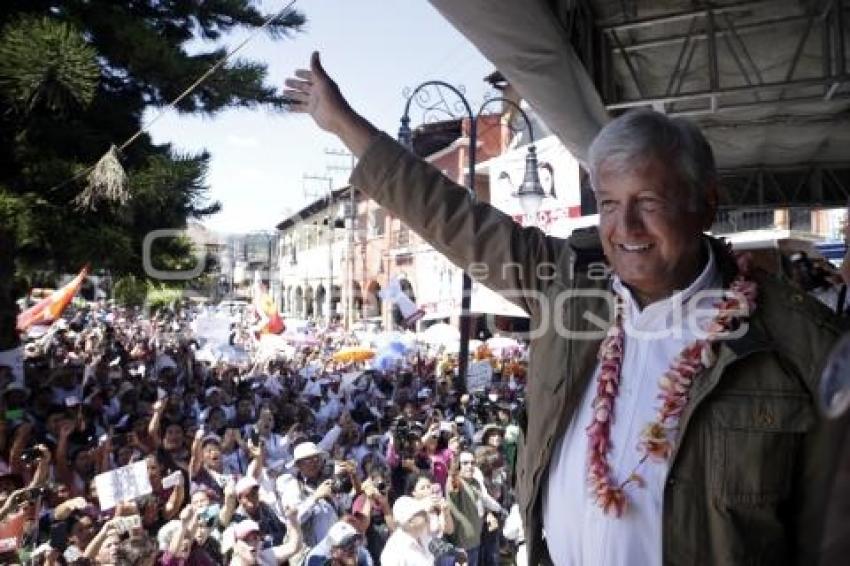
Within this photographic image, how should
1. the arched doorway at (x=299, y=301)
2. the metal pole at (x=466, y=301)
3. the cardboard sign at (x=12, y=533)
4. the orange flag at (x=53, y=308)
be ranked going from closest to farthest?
1. the cardboard sign at (x=12, y=533)
2. the metal pole at (x=466, y=301)
3. the orange flag at (x=53, y=308)
4. the arched doorway at (x=299, y=301)

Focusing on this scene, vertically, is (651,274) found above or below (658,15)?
below

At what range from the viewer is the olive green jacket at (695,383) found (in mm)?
1186

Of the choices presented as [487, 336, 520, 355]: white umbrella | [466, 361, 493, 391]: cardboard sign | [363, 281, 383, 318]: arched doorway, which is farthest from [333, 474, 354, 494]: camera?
[363, 281, 383, 318]: arched doorway

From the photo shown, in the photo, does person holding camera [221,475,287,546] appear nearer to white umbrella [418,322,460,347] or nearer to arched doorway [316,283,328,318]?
white umbrella [418,322,460,347]

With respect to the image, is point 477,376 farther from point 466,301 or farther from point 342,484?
point 342,484

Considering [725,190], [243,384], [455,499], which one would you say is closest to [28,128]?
[243,384]

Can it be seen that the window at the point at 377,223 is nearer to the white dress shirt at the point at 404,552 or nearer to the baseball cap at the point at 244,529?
the white dress shirt at the point at 404,552

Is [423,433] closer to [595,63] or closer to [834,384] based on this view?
[595,63]

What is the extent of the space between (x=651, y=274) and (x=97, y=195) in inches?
291

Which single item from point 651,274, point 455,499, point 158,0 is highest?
point 158,0

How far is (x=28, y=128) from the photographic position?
8328mm

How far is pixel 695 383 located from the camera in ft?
4.41

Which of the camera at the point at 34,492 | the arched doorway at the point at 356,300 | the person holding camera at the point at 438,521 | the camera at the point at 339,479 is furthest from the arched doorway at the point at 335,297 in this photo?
the camera at the point at 34,492

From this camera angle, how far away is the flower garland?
53.7 inches
